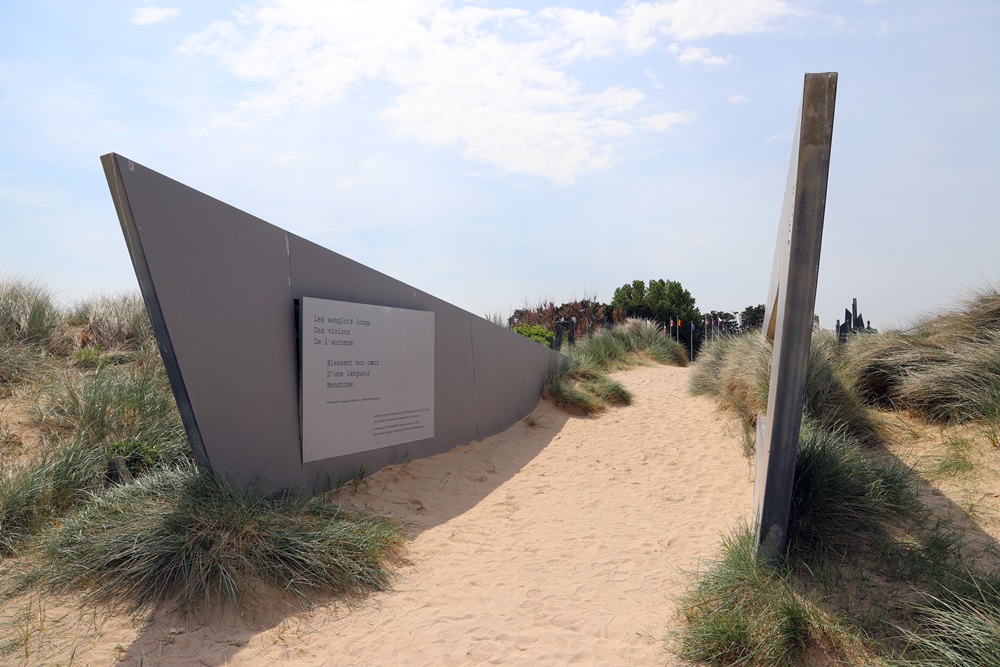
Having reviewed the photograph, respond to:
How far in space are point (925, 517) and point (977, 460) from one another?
1.34 metres

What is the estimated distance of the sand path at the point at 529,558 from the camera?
13.1 ft

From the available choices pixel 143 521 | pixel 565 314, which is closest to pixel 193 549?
pixel 143 521

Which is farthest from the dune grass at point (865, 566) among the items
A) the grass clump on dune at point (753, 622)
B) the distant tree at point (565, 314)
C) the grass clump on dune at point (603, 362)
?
the distant tree at point (565, 314)

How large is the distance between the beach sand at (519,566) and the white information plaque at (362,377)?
470 millimetres

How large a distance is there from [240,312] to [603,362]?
11311 mm

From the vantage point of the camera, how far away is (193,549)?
14.3 feet

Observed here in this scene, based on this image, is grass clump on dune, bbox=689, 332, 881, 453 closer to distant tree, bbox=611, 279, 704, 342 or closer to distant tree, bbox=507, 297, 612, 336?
distant tree, bbox=507, 297, 612, 336

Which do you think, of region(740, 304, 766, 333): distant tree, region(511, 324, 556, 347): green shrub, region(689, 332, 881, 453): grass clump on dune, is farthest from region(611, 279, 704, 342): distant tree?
region(689, 332, 881, 453): grass clump on dune

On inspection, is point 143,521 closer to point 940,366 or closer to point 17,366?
point 17,366

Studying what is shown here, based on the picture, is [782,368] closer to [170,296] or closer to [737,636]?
[737,636]

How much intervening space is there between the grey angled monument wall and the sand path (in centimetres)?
98

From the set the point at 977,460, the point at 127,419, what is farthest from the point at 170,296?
the point at 977,460

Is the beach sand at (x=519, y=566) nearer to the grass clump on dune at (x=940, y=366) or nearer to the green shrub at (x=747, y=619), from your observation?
the green shrub at (x=747, y=619)

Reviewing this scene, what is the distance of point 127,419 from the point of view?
6.14m
